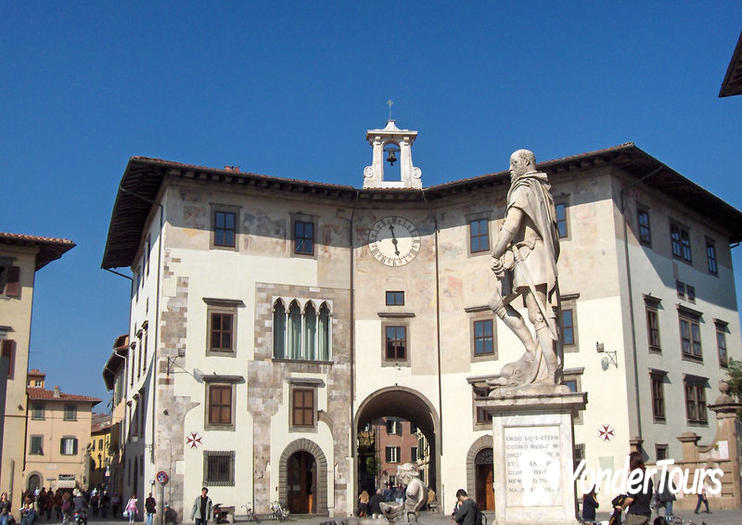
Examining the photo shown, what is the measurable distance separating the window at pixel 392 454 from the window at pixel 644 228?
57.7m

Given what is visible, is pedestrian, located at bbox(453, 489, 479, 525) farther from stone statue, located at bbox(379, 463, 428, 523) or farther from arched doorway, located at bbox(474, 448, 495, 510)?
arched doorway, located at bbox(474, 448, 495, 510)

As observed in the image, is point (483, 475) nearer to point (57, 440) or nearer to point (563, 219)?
A: point (563, 219)

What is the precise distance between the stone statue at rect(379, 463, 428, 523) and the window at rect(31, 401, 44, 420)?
216ft

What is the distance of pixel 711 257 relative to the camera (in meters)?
42.0

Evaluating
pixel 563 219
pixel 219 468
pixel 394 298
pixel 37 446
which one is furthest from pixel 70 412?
pixel 563 219

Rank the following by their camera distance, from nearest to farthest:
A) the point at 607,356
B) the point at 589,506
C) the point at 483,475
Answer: the point at 589,506, the point at 607,356, the point at 483,475

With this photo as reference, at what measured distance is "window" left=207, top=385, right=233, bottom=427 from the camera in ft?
116

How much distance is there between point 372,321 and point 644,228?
1219 cm

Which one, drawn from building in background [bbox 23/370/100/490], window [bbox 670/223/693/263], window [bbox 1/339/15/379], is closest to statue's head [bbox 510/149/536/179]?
window [bbox 670/223/693/263]

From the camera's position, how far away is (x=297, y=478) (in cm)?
3656

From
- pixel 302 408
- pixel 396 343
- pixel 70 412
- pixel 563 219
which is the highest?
pixel 563 219

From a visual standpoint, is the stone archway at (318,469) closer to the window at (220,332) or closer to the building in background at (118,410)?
the window at (220,332)

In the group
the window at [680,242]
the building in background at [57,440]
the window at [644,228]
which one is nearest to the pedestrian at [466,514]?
the window at [644,228]

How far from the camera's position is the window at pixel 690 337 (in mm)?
37969
